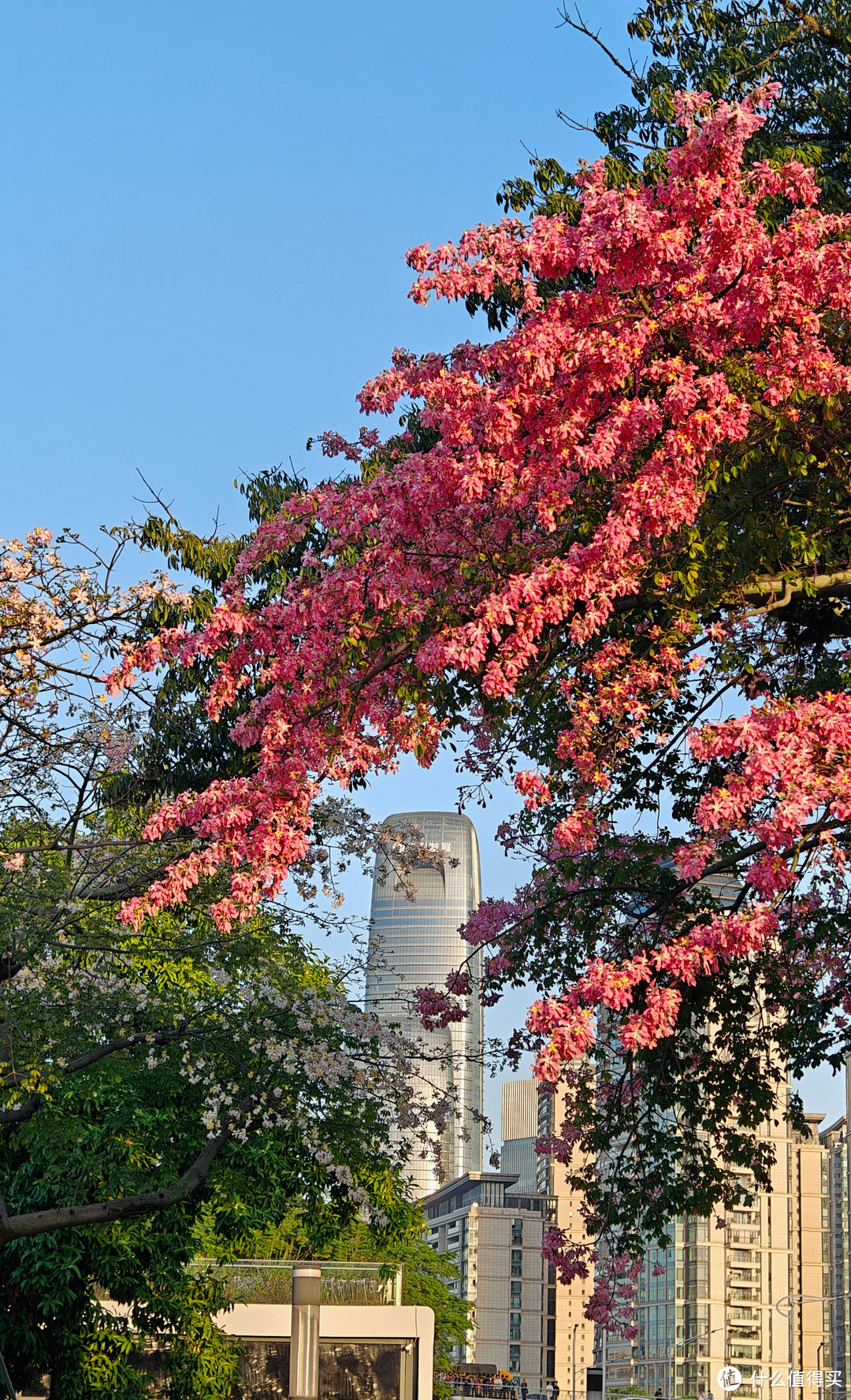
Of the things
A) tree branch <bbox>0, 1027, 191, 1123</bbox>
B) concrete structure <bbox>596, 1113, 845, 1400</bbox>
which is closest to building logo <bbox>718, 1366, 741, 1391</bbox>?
concrete structure <bbox>596, 1113, 845, 1400</bbox>

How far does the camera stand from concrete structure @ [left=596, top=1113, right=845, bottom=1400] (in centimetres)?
10844

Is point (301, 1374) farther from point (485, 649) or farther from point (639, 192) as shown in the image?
point (639, 192)

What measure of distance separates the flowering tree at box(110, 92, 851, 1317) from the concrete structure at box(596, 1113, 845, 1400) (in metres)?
107

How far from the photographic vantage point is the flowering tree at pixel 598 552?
25.9ft

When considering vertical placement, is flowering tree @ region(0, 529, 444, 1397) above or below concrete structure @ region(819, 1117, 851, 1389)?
above

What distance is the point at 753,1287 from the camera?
11112 cm

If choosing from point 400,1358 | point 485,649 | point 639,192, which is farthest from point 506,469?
point 400,1358

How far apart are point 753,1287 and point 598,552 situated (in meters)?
116

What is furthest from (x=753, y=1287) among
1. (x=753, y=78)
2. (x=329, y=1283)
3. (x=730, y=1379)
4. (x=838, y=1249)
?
(x=753, y=78)

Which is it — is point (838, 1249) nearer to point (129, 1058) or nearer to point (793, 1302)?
point (793, 1302)

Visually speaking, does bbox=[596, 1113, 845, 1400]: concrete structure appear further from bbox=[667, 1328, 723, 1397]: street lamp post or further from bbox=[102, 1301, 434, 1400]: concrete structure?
bbox=[102, 1301, 434, 1400]: concrete structure

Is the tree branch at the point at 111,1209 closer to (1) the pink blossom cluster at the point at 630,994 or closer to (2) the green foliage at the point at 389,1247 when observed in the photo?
(2) the green foliage at the point at 389,1247

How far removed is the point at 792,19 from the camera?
39.5 ft

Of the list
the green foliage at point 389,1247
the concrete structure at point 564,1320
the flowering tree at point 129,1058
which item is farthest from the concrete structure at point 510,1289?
the flowering tree at point 129,1058
